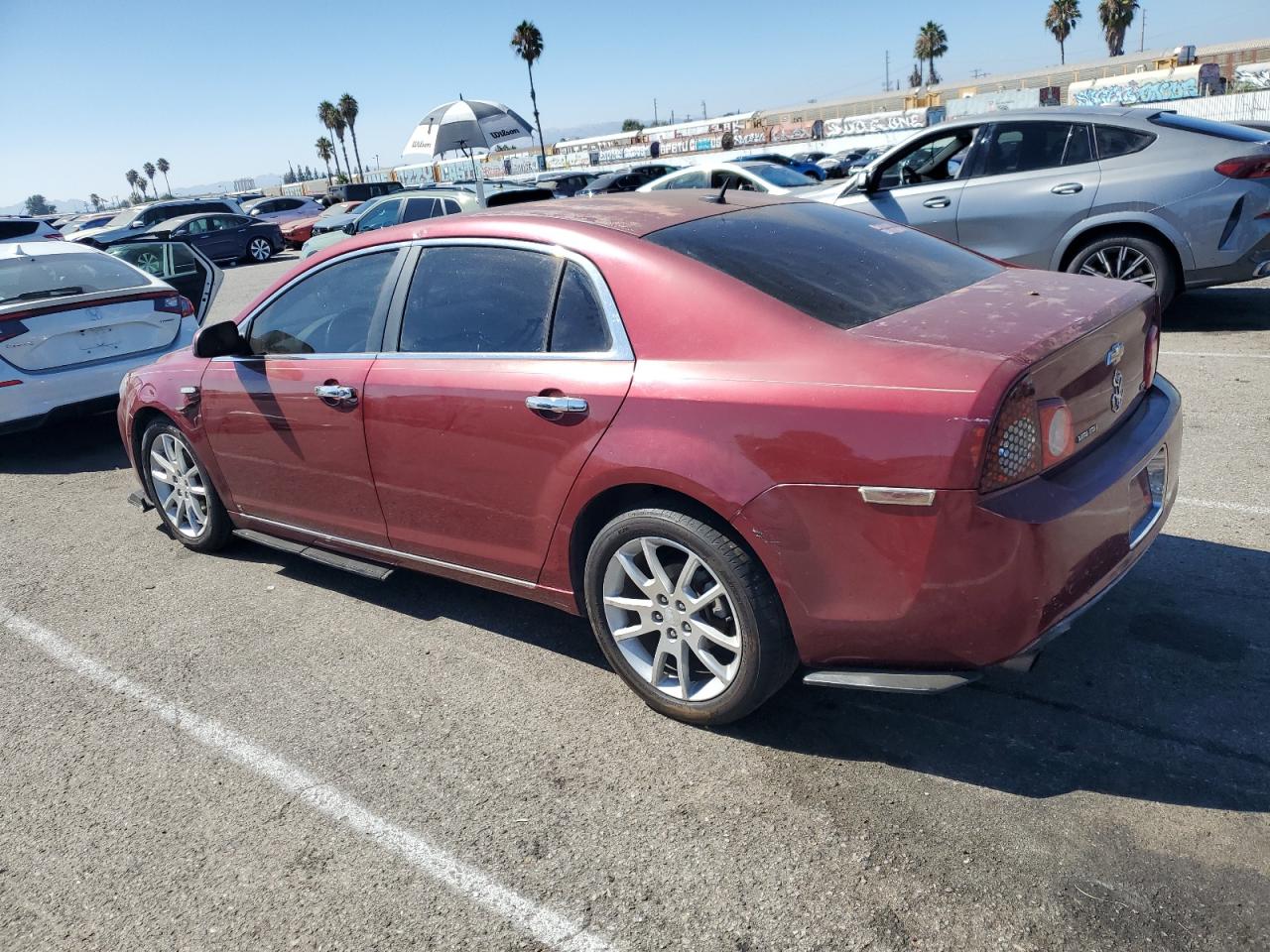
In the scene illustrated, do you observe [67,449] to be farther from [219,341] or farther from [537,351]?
[537,351]

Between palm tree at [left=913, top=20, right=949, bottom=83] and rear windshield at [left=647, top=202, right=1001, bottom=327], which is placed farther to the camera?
palm tree at [left=913, top=20, right=949, bottom=83]

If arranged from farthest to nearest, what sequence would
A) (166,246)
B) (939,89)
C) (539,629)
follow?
(939,89)
(166,246)
(539,629)

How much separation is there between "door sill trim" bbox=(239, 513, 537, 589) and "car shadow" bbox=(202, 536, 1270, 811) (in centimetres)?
41

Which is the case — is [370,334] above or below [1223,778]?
above

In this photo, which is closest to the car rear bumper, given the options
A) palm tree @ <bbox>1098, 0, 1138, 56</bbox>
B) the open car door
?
the open car door

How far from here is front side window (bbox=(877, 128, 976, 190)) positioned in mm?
7996

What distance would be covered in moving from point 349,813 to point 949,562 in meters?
1.84

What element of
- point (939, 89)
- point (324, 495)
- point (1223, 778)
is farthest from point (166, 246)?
point (939, 89)

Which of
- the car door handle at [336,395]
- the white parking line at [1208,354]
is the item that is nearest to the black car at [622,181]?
the white parking line at [1208,354]

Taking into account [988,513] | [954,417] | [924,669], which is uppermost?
[954,417]

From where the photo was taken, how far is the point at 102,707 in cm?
359

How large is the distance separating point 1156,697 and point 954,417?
1336mm

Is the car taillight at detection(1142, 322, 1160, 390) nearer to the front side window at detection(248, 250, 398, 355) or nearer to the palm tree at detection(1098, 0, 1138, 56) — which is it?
the front side window at detection(248, 250, 398, 355)

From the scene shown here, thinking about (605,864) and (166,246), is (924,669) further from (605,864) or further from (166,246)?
(166,246)
